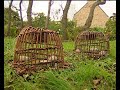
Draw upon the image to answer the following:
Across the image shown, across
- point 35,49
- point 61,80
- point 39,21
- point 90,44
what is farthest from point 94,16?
point 61,80

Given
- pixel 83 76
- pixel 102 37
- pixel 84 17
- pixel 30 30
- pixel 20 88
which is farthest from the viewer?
pixel 84 17

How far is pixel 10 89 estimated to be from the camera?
2346 millimetres

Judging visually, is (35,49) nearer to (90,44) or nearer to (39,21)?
(90,44)

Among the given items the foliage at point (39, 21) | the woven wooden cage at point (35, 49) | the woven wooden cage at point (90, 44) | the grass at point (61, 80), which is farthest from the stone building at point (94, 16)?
the grass at point (61, 80)

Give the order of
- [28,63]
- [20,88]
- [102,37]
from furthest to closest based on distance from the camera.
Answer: [102,37] → [28,63] → [20,88]

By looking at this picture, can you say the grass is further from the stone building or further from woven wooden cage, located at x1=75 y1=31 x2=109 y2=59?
the stone building

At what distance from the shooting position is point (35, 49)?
10.5ft

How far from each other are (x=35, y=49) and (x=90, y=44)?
2452 millimetres

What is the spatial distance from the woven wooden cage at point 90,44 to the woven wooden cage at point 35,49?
149 centimetres

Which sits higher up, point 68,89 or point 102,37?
point 102,37

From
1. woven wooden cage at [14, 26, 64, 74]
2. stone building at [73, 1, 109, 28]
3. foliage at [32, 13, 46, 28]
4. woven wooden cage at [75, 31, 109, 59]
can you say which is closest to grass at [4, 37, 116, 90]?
woven wooden cage at [14, 26, 64, 74]

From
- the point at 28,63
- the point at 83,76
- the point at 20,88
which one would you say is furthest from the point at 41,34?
the point at 20,88

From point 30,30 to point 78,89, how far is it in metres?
1.14
